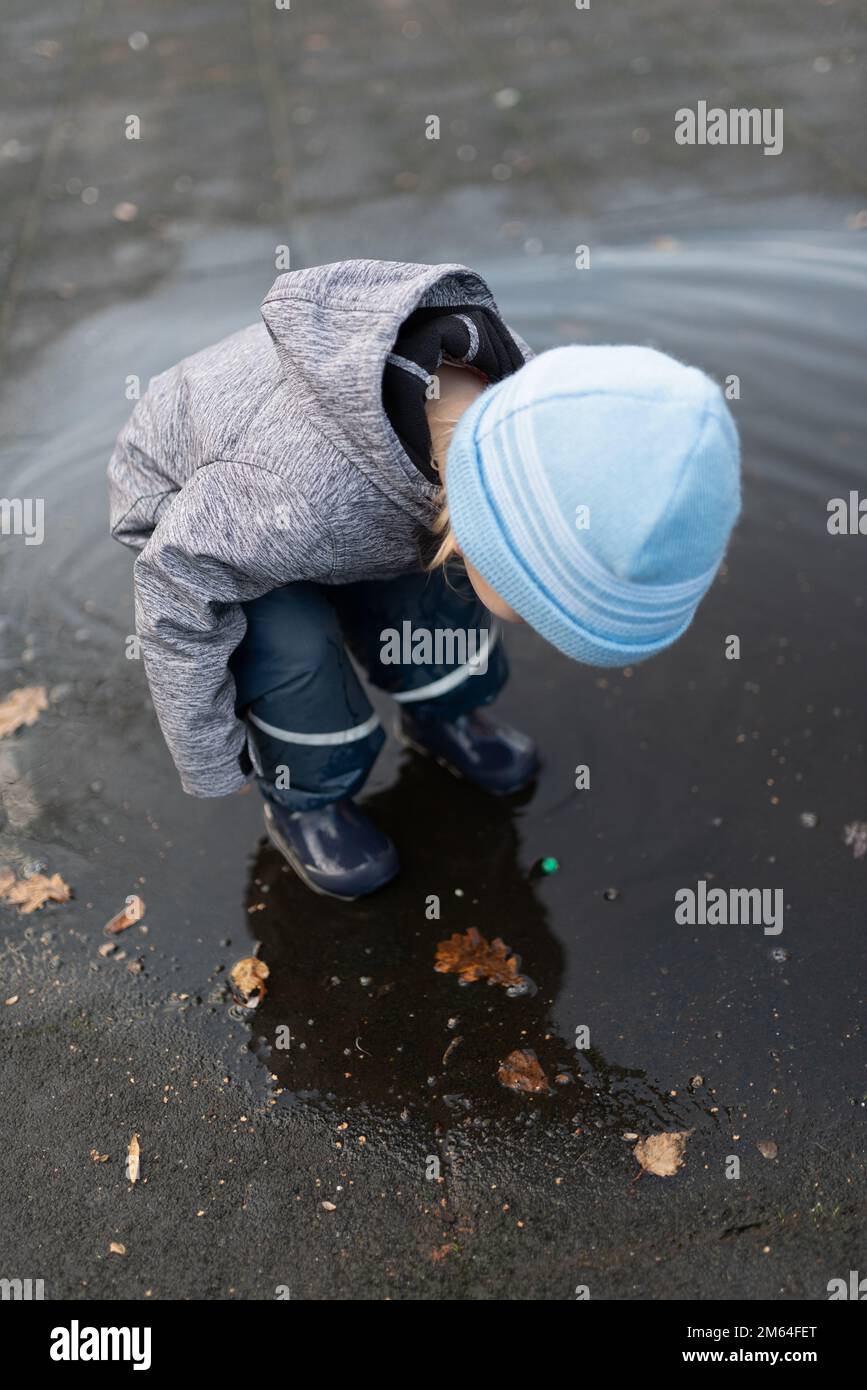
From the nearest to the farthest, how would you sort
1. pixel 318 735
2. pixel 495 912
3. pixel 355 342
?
pixel 355 342, pixel 318 735, pixel 495 912

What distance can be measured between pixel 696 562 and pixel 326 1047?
1.25 meters

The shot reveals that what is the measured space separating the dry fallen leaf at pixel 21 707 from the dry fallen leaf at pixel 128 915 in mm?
672

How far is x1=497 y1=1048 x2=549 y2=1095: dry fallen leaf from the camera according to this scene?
2.30 m

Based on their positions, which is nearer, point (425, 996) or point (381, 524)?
point (381, 524)

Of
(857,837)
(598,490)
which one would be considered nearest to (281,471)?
(598,490)

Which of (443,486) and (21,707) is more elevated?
(443,486)

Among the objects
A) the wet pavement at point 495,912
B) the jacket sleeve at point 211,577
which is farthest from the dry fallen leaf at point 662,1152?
the jacket sleeve at point 211,577

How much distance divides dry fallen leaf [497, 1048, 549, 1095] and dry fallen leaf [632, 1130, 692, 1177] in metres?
0.21

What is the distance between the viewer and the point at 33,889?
2684 millimetres

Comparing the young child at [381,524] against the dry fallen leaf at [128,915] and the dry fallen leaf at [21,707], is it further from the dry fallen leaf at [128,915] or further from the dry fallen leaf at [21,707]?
the dry fallen leaf at [21,707]

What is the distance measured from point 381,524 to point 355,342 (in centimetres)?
31

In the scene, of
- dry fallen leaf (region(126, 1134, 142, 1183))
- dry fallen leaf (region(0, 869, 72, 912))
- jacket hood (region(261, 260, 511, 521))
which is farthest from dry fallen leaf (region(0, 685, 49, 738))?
jacket hood (region(261, 260, 511, 521))

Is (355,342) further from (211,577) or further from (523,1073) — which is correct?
(523,1073)
